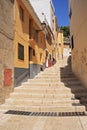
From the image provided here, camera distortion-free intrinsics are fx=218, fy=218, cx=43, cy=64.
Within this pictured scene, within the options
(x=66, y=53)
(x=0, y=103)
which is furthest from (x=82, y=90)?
(x=66, y=53)

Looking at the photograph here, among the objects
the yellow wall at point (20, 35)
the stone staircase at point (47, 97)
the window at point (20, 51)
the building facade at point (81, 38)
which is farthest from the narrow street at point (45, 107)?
the window at point (20, 51)

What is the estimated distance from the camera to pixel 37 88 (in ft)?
39.0

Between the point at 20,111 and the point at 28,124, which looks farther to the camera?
the point at 20,111

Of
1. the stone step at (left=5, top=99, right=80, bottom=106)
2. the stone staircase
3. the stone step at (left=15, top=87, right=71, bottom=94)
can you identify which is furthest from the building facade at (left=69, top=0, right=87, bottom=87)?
the stone step at (left=5, top=99, right=80, bottom=106)

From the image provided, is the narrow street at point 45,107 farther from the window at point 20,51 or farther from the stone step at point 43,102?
the window at point 20,51

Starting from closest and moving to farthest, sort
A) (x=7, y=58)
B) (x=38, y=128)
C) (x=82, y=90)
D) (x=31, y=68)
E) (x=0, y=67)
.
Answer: (x=38, y=128), (x=0, y=67), (x=7, y=58), (x=82, y=90), (x=31, y=68)

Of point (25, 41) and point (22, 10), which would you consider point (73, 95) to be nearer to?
point (25, 41)

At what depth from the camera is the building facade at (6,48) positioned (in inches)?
378

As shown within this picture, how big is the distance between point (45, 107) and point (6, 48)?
330 centimetres

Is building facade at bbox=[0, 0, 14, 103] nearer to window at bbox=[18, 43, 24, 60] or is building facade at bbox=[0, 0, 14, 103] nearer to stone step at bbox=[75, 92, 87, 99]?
window at bbox=[18, 43, 24, 60]

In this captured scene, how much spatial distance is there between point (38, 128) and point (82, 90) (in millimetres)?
5221

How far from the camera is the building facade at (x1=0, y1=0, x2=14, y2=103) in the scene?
31.5 feet

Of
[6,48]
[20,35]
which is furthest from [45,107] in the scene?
[20,35]

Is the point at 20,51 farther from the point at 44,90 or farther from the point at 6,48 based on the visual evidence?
the point at 44,90
